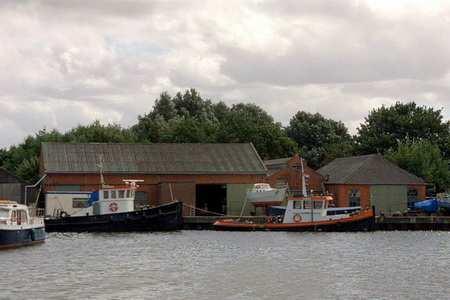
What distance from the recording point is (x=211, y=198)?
95312 mm

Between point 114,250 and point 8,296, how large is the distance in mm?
20894

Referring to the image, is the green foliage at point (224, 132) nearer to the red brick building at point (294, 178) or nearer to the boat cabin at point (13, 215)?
the red brick building at point (294, 178)

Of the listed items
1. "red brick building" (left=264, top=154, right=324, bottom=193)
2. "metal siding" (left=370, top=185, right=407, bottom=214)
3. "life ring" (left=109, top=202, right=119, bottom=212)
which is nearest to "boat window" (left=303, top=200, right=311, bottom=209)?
"life ring" (left=109, top=202, right=119, bottom=212)

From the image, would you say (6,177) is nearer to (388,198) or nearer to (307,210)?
(307,210)

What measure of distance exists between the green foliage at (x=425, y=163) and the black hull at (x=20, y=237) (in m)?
51.5

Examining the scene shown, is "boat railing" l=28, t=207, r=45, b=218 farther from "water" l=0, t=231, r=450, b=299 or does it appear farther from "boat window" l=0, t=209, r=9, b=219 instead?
"boat window" l=0, t=209, r=9, b=219

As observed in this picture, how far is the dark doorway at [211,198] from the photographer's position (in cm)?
9381

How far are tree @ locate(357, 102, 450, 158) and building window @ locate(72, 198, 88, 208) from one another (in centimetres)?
4515

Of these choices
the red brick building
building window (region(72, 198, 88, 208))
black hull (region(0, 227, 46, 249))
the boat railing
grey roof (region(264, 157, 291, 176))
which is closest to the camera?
black hull (region(0, 227, 46, 249))

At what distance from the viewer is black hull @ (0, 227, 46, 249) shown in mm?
58228

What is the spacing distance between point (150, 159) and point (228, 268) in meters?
45.0

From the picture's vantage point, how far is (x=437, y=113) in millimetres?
119625

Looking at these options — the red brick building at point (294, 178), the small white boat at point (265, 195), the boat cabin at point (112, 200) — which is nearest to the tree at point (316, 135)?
the red brick building at point (294, 178)

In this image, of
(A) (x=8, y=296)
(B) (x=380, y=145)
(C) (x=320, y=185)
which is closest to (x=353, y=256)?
(A) (x=8, y=296)
